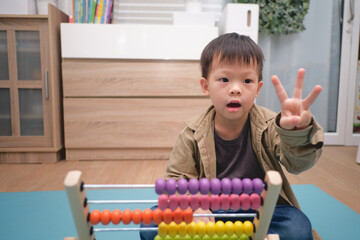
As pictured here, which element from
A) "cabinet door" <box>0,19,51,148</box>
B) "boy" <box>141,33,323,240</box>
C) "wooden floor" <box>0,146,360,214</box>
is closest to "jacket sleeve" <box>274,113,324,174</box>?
"boy" <box>141,33,323,240</box>

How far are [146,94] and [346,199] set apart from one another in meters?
1.30

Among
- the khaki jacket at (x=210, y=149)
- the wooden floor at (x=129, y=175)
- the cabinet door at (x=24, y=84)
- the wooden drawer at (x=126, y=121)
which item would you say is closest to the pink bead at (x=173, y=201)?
the khaki jacket at (x=210, y=149)

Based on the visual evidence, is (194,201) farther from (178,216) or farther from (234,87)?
(234,87)

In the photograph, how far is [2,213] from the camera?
3.65 feet

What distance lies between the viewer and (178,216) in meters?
0.59

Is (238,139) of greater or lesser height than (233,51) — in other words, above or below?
below

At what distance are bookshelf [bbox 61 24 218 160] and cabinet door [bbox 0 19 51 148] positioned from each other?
13 centimetres

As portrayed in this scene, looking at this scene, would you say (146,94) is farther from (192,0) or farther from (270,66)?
(270,66)

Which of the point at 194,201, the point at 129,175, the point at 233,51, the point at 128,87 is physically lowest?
the point at 129,175

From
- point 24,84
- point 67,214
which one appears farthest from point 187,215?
point 24,84

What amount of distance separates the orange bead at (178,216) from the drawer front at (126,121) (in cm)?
135

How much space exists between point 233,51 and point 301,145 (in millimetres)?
313

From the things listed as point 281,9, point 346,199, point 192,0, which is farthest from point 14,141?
point 281,9

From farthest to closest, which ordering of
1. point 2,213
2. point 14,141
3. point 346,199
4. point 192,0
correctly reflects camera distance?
point 192,0, point 14,141, point 346,199, point 2,213
